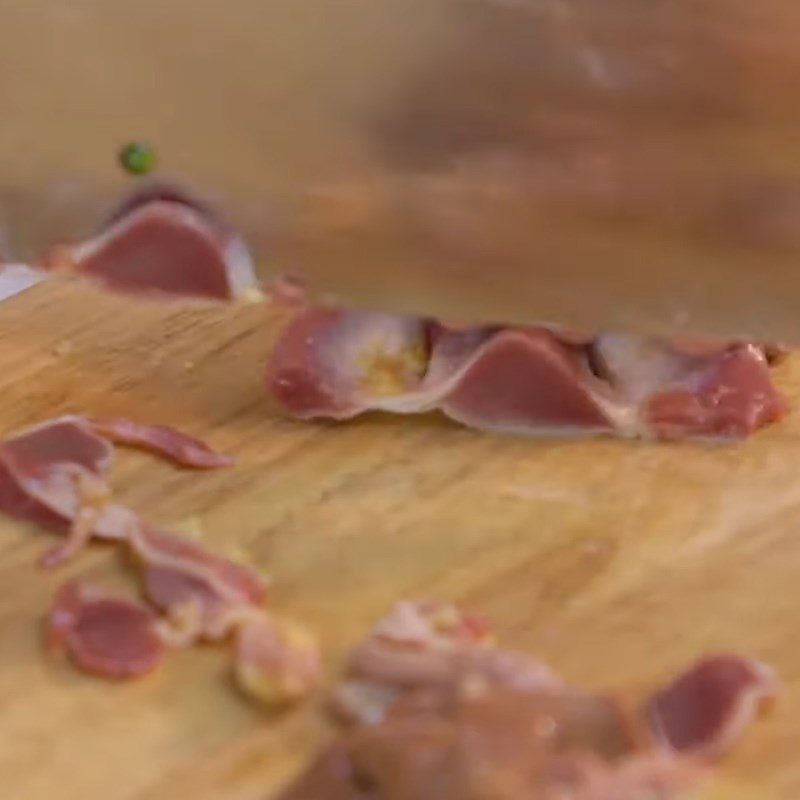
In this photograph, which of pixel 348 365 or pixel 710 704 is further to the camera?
pixel 348 365

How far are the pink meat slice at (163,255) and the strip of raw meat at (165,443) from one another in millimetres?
126

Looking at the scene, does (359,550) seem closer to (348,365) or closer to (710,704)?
(348,365)

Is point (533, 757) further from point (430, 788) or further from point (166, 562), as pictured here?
point (166, 562)

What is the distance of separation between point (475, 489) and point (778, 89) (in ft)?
1.39

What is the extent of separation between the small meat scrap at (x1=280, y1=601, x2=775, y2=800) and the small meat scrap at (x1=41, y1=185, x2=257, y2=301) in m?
0.35

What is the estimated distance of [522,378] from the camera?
5.13 feet

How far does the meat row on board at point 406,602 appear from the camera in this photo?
3.86 ft

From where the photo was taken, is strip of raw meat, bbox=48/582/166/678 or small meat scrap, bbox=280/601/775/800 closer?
small meat scrap, bbox=280/601/775/800

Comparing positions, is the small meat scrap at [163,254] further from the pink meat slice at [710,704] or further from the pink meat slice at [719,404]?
the pink meat slice at [710,704]

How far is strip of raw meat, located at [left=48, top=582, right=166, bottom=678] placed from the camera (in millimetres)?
1308

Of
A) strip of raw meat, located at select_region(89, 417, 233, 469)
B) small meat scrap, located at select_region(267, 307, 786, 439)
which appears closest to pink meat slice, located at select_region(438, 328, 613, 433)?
small meat scrap, located at select_region(267, 307, 786, 439)

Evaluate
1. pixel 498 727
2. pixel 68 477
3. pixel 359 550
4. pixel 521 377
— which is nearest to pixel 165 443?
pixel 68 477

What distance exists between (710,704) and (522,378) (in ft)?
1.37

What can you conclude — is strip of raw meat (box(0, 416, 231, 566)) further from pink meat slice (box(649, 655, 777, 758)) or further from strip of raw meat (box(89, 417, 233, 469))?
pink meat slice (box(649, 655, 777, 758))
